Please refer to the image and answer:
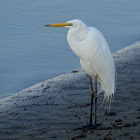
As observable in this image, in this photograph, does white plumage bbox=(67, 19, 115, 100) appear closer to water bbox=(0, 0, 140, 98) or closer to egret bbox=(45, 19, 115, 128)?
egret bbox=(45, 19, 115, 128)

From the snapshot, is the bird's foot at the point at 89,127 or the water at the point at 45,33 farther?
the water at the point at 45,33

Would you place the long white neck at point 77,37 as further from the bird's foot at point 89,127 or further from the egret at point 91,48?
the bird's foot at point 89,127

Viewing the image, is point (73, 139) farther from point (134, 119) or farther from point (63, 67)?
point (63, 67)

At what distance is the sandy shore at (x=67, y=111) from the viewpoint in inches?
235

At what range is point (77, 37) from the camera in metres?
6.37

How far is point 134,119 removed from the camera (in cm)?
638

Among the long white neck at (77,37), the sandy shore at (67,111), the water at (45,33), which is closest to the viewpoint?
the sandy shore at (67,111)

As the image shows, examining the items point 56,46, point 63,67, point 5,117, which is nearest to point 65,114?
point 5,117

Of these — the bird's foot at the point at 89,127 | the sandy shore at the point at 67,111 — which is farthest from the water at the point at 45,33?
the bird's foot at the point at 89,127

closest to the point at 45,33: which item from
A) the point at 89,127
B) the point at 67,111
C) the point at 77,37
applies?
the point at 67,111

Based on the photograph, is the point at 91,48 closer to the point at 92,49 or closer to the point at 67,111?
the point at 92,49

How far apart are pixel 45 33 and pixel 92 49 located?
6168mm

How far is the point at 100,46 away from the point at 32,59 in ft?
14.0

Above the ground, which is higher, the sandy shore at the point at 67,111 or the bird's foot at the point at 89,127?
the sandy shore at the point at 67,111
